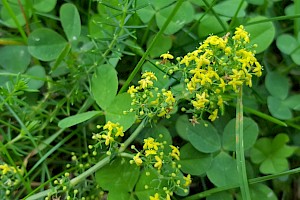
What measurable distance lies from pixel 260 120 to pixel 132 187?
608 mm

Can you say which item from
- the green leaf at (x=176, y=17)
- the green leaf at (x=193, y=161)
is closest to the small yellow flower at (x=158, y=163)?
the green leaf at (x=193, y=161)

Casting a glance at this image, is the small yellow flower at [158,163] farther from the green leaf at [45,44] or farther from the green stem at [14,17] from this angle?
the green stem at [14,17]

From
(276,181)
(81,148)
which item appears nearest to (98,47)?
(81,148)

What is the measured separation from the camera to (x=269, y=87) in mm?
1905

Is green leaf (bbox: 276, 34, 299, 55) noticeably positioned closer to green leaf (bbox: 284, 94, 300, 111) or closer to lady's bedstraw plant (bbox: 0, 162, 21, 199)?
green leaf (bbox: 284, 94, 300, 111)

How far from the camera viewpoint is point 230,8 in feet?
6.23

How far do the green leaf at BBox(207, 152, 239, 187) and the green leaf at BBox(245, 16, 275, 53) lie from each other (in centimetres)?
42

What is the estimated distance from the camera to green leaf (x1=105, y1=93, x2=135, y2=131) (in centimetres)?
153

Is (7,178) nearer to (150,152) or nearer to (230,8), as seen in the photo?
(150,152)

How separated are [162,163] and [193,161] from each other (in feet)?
0.74

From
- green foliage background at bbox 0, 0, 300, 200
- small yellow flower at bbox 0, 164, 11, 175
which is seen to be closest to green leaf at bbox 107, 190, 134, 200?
green foliage background at bbox 0, 0, 300, 200

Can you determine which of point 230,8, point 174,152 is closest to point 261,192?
point 174,152

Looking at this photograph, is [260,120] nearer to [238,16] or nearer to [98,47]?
[238,16]

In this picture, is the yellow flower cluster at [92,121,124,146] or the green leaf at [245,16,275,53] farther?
the green leaf at [245,16,275,53]
